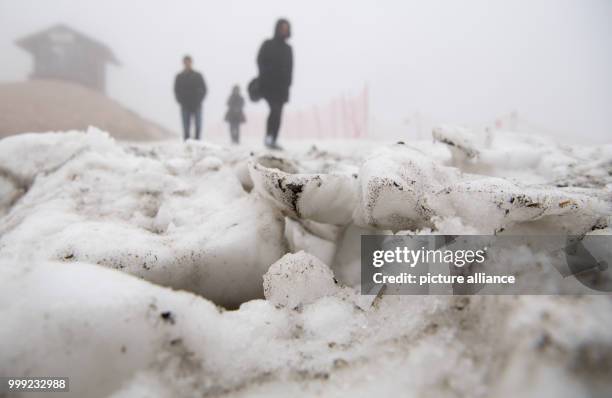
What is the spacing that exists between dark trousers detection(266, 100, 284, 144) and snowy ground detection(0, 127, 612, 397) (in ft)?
8.97

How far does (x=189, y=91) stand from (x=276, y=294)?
508 centimetres

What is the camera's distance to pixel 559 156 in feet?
6.20

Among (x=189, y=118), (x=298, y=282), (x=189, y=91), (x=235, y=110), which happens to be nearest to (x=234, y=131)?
(x=235, y=110)

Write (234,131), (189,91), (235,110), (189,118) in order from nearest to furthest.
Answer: (189,91), (189,118), (235,110), (234,131)

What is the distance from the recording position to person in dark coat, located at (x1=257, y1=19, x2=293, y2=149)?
13.2ft

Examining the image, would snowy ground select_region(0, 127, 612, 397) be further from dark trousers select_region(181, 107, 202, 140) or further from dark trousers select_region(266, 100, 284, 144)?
dark trousers select_region(181, 107, 202, 140)

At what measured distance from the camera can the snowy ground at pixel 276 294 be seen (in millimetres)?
548

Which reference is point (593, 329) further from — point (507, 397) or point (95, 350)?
point (95, 350)

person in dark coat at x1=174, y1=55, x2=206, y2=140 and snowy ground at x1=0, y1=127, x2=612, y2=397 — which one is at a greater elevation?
person in dark coat at x1=174, y1=55, x2=206, y2=140

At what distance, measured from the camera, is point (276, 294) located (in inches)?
34.9

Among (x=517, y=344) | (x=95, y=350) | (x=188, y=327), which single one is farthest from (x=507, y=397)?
(x=95, y=350)

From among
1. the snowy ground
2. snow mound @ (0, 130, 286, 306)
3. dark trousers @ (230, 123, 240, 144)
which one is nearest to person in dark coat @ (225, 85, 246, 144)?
dark trousers @ (230, 123, 240, 144)

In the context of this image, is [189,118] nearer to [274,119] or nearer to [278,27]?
[274,119]

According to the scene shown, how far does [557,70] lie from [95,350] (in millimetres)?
95750
